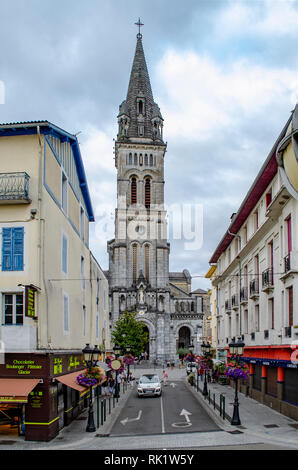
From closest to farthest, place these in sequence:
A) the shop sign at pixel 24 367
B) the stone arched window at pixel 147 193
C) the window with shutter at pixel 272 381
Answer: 1. the shop sign at pixel 24 367
2. the window with shutter at pixel 272 381
3. the stone arched window at pixel 147 193

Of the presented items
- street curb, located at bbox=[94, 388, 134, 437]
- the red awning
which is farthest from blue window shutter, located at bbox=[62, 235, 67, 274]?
street curb, located at bbox=[94, 388, 134, 437]

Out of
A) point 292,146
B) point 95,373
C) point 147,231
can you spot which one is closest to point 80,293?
point 95,373

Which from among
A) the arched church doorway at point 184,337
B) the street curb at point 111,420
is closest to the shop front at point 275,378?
the street curb at point 111,420

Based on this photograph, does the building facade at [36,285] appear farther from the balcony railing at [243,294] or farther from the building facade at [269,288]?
the balcony railing at [243,294]

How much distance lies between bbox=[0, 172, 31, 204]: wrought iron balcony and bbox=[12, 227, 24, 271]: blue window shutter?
40.7 inches

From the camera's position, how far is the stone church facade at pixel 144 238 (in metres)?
79.0

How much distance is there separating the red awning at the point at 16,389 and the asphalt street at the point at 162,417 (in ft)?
12.6

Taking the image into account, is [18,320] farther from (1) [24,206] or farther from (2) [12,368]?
(1) [24,206]

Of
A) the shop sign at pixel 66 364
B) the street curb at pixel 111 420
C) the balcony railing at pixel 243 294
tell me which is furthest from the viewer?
the balcony railing at pixel 243 294

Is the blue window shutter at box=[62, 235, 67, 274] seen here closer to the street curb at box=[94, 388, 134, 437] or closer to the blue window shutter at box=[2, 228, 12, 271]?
the blue window shutter at box=[2, 228, 12, 271]

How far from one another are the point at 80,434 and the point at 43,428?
209cm

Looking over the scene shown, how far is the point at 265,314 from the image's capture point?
82.9 feet

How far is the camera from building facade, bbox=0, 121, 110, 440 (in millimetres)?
16078

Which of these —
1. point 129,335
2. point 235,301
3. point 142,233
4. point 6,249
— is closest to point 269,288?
point 235,301
